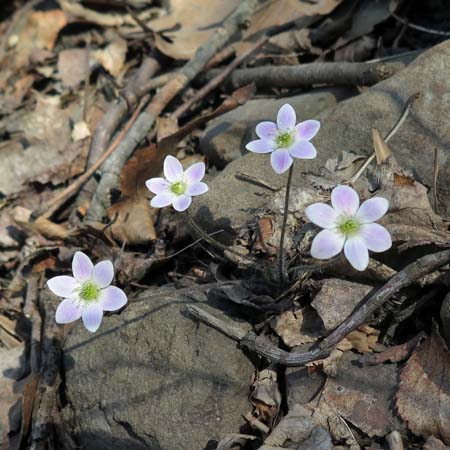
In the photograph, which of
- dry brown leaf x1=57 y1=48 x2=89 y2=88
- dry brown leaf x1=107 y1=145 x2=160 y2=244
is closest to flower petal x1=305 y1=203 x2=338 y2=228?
dry brown leaf x1=107 y1=145 x2=160 y2=244

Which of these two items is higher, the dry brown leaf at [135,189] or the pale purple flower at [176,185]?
the pale purple flower at [176,185]

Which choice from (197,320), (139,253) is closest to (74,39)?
(139,253)

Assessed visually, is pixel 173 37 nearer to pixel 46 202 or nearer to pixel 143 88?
pixel 143 88

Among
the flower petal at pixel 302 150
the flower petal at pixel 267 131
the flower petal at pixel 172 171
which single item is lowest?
the flower petal at pixel 172 171

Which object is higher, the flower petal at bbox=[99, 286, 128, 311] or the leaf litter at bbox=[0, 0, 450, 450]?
the flower petal at bbox=[99, 286, 128, 311]

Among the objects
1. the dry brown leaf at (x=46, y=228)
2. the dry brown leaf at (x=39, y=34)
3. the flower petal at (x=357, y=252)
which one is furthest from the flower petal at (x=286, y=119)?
the dry brown leaf at (x=39, y=34)

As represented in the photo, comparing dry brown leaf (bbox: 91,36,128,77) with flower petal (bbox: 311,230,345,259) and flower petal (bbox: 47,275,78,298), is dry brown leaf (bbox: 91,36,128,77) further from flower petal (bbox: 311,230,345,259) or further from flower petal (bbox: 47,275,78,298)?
flower petal (bbox: 311,230,345,259)

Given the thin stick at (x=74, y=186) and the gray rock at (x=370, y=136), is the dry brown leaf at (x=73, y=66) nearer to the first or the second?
the thin stick at (x=74, y=186)
